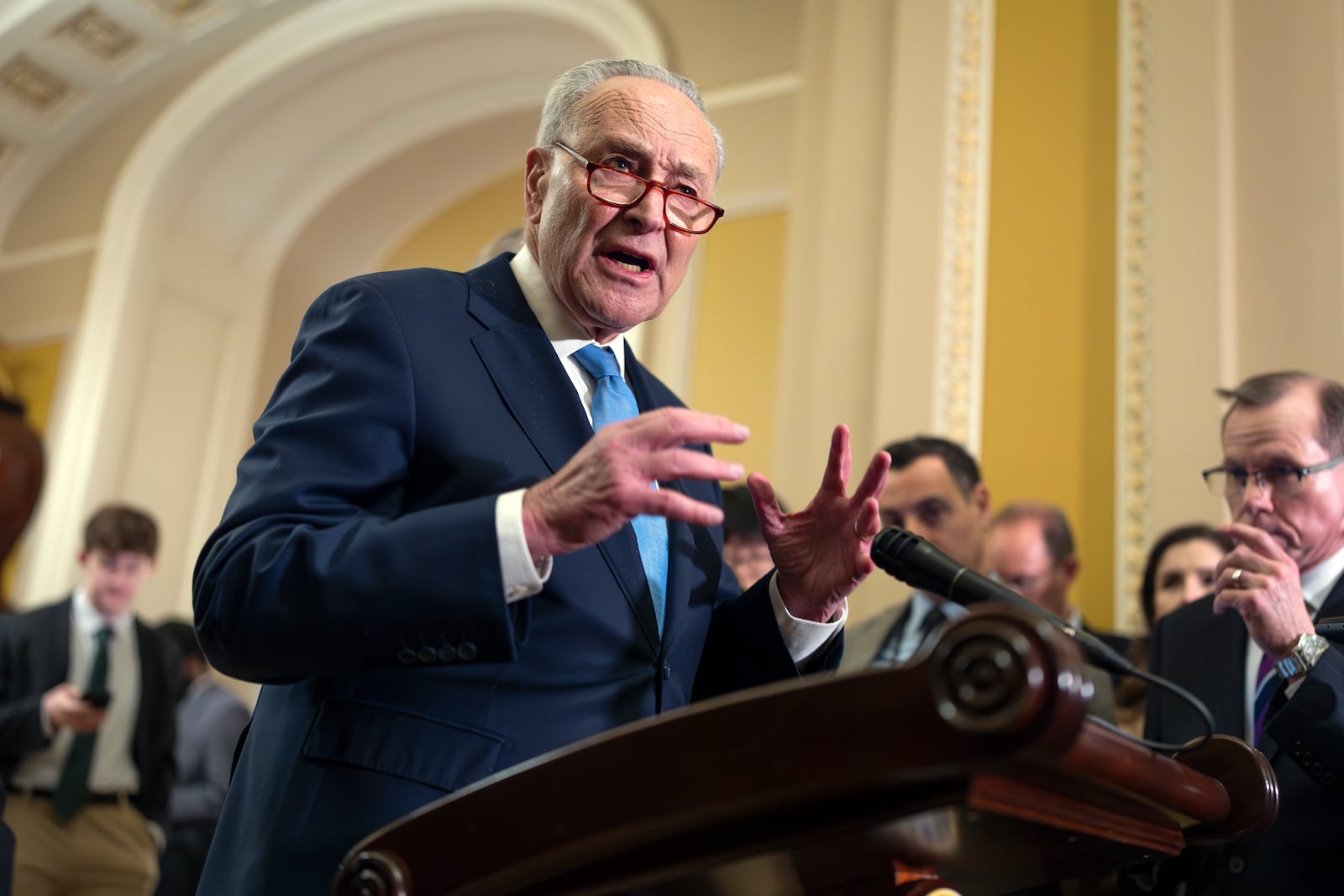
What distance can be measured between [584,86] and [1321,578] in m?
1.63

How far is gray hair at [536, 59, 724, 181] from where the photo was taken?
1.77 m

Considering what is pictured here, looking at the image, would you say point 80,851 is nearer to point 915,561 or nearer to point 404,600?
point 404,600

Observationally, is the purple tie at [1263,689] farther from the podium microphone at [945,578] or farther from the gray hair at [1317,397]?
the podium microphone at [945,578]

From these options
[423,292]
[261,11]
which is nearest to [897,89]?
[423,292]

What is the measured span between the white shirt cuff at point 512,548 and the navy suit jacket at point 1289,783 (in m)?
1.34

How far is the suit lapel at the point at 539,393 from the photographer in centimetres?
146

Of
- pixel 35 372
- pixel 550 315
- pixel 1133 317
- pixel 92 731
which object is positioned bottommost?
pixel 92 731

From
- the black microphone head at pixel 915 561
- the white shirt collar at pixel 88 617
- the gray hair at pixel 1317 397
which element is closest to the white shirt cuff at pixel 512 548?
the black microphone head at pixel 915 561

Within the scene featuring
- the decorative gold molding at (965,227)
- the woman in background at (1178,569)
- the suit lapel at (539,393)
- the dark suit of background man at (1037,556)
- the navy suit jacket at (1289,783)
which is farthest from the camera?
the decorative gold molding at (965,227)

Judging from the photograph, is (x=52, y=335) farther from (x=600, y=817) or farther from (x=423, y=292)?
(x=600, y=817)

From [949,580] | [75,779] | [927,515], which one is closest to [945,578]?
[949,580]

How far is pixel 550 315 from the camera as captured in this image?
1705 mm

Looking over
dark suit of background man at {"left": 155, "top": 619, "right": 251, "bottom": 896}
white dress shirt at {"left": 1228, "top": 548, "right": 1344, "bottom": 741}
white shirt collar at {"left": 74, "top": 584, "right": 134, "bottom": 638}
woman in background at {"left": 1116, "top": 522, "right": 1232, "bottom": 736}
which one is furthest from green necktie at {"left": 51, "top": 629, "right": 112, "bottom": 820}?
white dress shirt at {"left": 1228, "top": 548, "right": 1344, "bottom": 741}

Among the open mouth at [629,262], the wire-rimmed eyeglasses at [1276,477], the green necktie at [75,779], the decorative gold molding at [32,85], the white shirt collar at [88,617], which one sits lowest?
the green necktie at [75,779]
